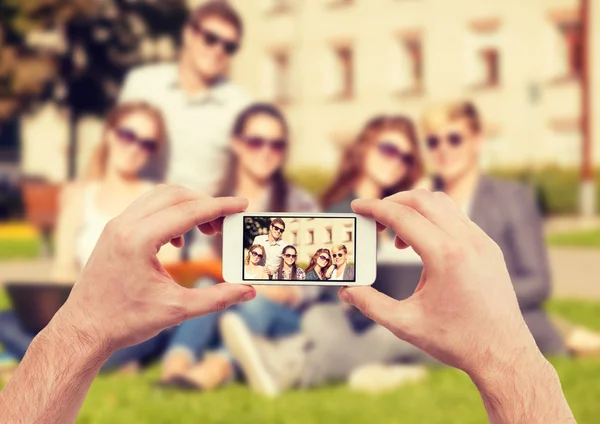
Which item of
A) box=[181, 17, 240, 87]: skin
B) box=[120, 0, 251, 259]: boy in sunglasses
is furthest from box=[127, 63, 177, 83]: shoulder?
box=[181, 17, 240, 87]: skin

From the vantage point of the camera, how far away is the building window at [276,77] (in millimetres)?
34125

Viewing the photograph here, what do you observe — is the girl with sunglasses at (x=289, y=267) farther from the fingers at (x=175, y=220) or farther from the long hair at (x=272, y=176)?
the long hair at (x=272, y=176)

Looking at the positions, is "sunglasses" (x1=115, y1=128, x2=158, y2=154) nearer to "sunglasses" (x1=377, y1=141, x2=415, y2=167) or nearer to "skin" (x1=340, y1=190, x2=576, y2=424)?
"sunglasses" (x1=377, y1=141, x2=415, y2=167)

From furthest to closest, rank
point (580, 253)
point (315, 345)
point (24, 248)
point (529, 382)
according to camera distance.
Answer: point (24, 248), point (580, 253), point (315, 345), point (529, 382)

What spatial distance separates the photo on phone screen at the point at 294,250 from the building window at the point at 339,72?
3108 centimetres

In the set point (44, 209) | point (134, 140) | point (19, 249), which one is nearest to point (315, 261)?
point (134, 140)

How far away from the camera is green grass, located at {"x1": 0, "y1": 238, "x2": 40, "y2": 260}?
1587 cm

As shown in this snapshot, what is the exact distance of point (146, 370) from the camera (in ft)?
20.2

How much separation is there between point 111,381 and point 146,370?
402mm

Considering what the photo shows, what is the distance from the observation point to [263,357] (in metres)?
5.37

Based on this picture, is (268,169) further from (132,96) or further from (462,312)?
(462,312)

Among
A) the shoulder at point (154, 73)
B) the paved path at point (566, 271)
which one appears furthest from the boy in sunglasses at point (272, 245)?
the paved path at point (566, 271)

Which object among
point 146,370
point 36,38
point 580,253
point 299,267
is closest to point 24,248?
point 580,253

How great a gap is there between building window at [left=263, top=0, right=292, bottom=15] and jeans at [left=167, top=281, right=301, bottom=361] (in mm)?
28475
